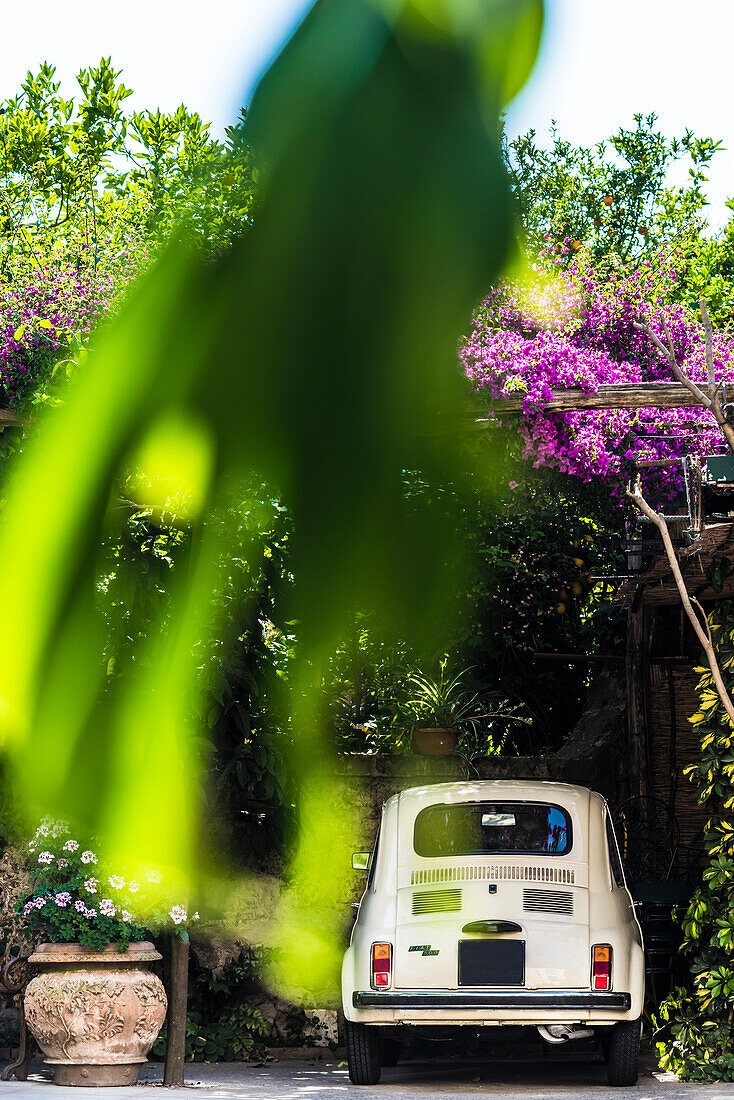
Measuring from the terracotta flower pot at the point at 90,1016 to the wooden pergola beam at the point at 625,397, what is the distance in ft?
9.96

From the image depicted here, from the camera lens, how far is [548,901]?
16.8ft

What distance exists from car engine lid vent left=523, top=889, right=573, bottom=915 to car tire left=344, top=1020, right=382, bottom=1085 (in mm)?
922

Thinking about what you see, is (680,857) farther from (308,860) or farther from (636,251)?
(636,251)

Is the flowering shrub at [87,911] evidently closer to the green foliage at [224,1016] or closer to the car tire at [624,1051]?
the green foliage at [224,1016]

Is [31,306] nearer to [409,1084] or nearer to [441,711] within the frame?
[409,1084]

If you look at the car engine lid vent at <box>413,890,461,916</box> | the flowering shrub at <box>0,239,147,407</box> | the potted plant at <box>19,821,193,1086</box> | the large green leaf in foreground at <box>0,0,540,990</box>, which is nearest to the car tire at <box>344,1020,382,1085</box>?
the car engine lid vent at <box>413,890,461,916</box>

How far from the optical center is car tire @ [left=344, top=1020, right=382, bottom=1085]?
530 centimetres

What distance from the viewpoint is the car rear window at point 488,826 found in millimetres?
5584

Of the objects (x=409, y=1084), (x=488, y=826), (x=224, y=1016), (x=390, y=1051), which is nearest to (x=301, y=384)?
(x=409, y=1084)

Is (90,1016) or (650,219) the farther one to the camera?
(650,219)

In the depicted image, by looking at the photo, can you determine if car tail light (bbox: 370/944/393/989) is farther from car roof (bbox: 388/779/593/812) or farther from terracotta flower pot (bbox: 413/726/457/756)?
terracotta flower pot (bbox: 413/726/457/756)

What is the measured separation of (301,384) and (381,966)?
4.78 metres

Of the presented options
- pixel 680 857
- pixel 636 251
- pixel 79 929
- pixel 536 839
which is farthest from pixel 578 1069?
pixel 636 251

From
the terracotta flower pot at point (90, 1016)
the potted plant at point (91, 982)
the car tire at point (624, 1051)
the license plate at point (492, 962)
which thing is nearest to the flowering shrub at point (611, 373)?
the license plate at point (492, 962)
